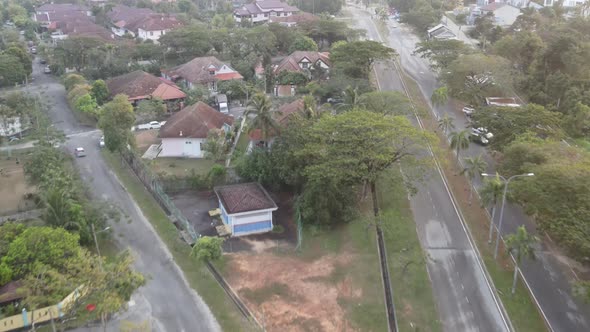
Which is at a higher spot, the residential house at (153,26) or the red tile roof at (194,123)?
the red tile roof at (194,123)

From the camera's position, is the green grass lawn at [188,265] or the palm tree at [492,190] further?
the palm tree at [492,190]

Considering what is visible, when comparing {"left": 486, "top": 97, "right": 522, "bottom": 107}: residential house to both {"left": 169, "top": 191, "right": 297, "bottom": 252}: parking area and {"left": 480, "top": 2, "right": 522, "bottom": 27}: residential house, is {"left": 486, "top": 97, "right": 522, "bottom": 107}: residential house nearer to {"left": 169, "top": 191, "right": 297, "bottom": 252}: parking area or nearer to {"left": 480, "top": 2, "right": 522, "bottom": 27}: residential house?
{"left": 169, "top": 191, "right": 297, "bottom": 252}: parking area

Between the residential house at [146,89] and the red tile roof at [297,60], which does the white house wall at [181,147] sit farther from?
the red tile roof at [297,60]

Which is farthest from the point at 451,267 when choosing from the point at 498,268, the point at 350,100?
the point at 350,100

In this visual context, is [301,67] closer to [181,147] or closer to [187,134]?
[187,134]

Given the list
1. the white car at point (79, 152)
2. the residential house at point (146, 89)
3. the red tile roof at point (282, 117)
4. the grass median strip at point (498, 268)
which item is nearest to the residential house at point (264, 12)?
the residential house at point (146, 89)

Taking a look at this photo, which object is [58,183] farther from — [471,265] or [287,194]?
[471,265]
